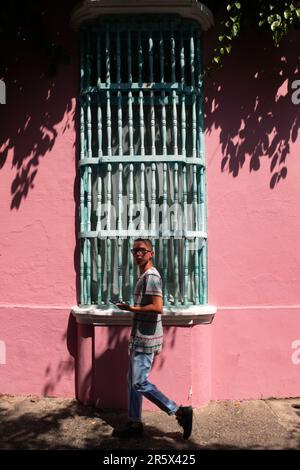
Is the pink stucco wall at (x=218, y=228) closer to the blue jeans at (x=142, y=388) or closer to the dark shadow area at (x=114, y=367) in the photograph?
the dark shadow area at (x=114, y=367)

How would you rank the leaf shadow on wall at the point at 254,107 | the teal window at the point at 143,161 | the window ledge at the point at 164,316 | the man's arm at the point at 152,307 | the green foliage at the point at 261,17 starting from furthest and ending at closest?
the leaf shadow on wall at the point at 254,107 < the teal window at the point at 143,161 < the green foliage at the point at 261,17 < the window ledge at the point at 164,316 < the man's arm at the point at 152,307

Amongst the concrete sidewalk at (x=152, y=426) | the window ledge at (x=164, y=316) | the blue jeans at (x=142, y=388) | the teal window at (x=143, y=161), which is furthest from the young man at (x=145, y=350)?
the teal window at (x=143, y=161)

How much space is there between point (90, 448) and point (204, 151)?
2.89m

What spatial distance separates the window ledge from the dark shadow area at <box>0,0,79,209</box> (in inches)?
53.0

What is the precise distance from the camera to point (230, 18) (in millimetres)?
4691

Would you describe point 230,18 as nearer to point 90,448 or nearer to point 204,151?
point 204,151

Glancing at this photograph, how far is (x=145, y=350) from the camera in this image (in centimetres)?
388

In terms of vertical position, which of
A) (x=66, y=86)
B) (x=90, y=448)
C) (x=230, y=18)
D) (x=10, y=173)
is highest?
(x=230, y=18)

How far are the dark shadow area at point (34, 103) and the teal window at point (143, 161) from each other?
0.65 feet

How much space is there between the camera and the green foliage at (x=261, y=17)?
15.2 feet

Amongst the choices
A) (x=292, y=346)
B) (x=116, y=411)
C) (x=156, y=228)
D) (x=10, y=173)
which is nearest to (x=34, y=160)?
(x=10, y=173)

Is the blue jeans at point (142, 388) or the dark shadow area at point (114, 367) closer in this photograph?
the blue jeans at point (142, 388)

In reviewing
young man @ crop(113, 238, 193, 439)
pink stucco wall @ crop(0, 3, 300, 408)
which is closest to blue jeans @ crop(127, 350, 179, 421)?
young man @ crop(113, 238, 193, 439)
